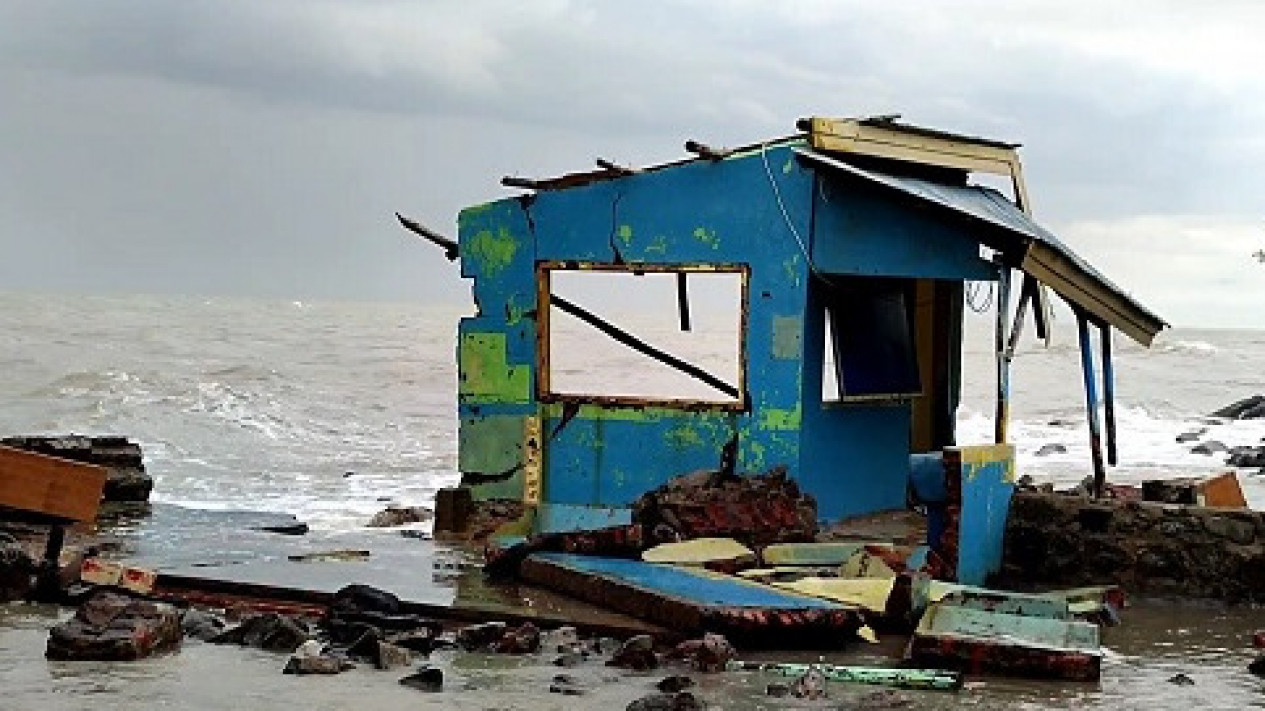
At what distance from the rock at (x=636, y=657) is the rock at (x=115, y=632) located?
2312 mm

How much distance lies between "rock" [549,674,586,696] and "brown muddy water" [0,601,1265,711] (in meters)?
0.04

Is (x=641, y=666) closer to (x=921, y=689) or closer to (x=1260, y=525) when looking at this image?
(x=921, y=689)

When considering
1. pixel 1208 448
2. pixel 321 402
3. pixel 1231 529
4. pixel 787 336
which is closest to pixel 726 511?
pixel 787 336

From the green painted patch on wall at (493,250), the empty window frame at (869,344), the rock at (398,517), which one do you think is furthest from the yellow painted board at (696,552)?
the rock at (398,517)

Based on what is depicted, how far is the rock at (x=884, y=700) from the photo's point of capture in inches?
291

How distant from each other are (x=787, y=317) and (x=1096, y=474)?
267 centimetres

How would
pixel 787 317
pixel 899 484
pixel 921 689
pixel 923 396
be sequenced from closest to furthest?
pixel 921 689, pixel 787 317, pixel 899 484, pixel 923 396

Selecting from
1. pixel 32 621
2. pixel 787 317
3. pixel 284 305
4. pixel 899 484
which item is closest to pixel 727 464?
pixel 787 317

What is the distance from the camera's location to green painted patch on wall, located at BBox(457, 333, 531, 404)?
43.6ft

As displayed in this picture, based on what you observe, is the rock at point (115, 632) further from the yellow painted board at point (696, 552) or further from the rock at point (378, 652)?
the yellow painted board at point (696, 552)

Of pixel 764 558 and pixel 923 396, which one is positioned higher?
pixel 923 396

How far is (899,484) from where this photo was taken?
14164mm

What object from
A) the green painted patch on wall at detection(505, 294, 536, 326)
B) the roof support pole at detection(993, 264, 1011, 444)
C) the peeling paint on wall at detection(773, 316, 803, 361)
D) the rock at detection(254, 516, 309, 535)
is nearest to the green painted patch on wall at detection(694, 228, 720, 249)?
the peeling paint on wall at detection(773, 316, 803, 361)

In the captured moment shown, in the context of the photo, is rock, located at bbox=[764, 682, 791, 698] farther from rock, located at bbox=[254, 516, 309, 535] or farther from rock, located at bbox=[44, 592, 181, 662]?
rock, located at bbox=[254, 516, 309, 535]
